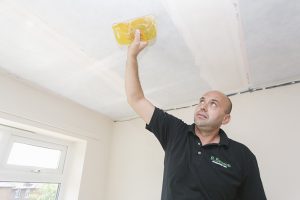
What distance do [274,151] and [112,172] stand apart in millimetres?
1771

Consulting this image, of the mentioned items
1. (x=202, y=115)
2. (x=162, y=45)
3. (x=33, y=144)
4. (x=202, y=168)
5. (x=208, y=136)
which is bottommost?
(x=202, y=168)

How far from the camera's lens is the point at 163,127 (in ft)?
4.02

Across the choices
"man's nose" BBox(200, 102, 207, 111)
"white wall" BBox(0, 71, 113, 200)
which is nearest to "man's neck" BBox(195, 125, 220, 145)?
"man's nose" BBox(200, 102, 207, 111)

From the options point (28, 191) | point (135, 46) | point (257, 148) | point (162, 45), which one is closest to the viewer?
point (135, 46)

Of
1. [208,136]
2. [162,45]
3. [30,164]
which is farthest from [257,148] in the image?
[30,164]

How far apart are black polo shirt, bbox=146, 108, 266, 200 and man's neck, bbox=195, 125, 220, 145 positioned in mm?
A: 42

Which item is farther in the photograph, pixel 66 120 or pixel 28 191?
pixel 66 120

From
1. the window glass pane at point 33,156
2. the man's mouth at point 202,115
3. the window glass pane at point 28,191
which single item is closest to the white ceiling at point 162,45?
the man's mouth at point 202,115

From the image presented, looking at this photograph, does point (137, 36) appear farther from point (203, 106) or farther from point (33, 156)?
point (33, 156)

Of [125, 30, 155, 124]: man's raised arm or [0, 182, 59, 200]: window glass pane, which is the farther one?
[0, 182, 59, 200]: window glass pane

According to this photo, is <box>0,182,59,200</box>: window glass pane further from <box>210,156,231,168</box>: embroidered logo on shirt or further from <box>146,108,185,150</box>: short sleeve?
<box>210,156,231,168</box>: embroidered logo on shirt

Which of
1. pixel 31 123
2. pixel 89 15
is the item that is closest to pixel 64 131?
pixel 31 123

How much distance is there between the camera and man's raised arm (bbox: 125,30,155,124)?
3.89 ft

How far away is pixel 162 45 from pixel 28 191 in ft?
6.04
